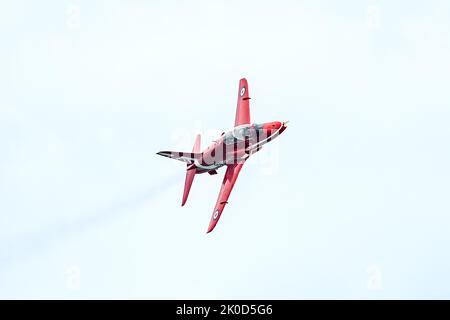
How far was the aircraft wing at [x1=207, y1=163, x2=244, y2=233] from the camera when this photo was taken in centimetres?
9288

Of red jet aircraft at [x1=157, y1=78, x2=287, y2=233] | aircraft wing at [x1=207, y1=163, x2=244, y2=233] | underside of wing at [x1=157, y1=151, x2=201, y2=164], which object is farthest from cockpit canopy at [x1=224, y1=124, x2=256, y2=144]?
underside of wing at [x1=157, y1=151, x2=201, y2=164]

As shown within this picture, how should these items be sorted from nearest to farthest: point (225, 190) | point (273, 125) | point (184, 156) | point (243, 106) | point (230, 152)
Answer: point (273, 125) → point (225, 190) → point (230, 152) → point (184, 156) → point (243, 106)

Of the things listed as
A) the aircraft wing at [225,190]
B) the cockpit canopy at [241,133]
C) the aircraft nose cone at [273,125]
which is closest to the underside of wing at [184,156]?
the aircraft wing at [225,190]

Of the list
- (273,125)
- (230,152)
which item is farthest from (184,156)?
(273,125)

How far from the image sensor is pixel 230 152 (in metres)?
94.0

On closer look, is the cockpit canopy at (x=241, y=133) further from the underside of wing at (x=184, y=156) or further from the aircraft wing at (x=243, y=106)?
the underside of wing at (x=184, y=156)

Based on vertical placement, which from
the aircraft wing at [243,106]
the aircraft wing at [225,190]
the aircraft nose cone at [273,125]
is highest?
the aircraft wing at [243,106]

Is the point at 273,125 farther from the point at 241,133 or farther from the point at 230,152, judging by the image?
the point at 230,152

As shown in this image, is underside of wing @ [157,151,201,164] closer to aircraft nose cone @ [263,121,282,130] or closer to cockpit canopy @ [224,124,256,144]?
cockpit canopy @ [224,124,256,144]

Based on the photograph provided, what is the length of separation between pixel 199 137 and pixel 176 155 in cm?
437

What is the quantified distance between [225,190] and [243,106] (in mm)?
8105

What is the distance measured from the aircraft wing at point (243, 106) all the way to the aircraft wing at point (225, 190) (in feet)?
14.1

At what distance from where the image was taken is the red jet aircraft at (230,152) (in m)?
92.1
